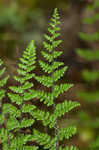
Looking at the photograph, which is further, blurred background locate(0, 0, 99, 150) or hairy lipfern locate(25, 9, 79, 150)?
blurred background locate(0, 0, 99, 150)

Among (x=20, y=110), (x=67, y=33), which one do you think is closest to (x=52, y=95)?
(x=20, y=110)

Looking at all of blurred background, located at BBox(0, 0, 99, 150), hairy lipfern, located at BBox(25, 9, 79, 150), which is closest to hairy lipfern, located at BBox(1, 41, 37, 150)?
hairy lipfern, located at BBox(25, 9, 79, 150)

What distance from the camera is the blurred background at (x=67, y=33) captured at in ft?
11.9

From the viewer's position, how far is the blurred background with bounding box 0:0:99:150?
361 centimetres

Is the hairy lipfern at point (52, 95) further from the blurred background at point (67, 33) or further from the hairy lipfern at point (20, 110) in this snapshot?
the blurred background at point (67, 33)

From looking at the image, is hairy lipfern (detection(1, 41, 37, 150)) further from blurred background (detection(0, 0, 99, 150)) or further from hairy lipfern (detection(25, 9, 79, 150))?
blurred background (detection(0, 0, 99, 150))

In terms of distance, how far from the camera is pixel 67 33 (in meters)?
5.89

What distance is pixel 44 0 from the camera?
6.80 metres

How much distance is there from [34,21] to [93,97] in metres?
4.41

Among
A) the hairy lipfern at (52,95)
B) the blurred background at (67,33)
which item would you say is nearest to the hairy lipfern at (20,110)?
the hairy lipfern at (52,95)

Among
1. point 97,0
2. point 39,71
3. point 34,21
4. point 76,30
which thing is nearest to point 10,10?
point 34,21

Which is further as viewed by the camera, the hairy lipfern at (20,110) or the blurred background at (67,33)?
the blurred background at (67,33)

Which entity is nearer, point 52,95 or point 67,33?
point 52,95

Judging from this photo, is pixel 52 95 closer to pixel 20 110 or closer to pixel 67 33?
pixel 20 110
